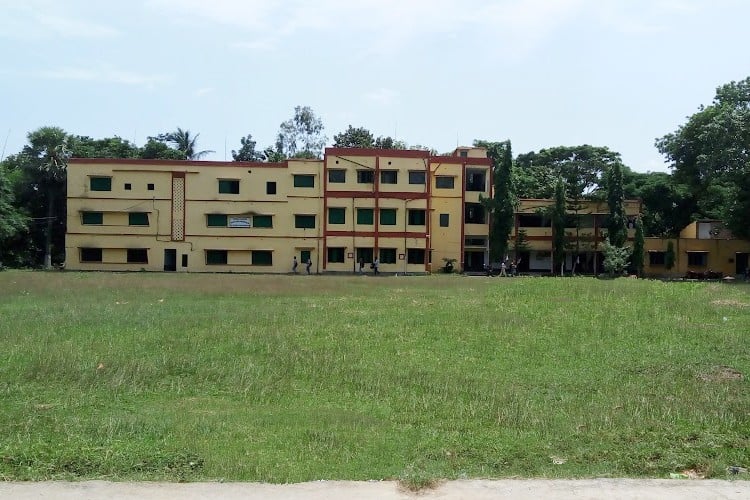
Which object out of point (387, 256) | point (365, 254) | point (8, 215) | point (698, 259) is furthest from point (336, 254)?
point (698, 259)

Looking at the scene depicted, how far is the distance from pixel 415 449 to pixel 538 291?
18567 millimetres

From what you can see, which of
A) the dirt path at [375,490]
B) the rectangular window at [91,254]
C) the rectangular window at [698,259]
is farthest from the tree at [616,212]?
the dirt path at [375,490]

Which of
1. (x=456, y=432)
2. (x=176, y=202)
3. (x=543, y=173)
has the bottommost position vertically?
(x=456, y=432)

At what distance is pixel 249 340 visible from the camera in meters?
14.0

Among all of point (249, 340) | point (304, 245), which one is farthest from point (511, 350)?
point (304, 245)

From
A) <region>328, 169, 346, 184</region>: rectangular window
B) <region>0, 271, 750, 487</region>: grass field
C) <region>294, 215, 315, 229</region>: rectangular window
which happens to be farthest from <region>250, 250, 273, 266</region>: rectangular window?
<region>0, 271, 750, 487</region>: grass field

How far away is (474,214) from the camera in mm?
55969

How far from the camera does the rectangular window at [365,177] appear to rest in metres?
53.1

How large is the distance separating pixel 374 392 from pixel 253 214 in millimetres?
44764

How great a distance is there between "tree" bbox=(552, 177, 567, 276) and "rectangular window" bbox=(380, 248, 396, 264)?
524 inches

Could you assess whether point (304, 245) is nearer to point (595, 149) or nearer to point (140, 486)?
point (595, 149)

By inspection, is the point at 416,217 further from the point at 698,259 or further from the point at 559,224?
the point at 698,259

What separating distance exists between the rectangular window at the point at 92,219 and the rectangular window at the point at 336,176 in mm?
18182

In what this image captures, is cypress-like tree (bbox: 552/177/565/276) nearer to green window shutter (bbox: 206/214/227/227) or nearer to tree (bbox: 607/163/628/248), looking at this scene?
tree (bbox: 607/163/628/248)
